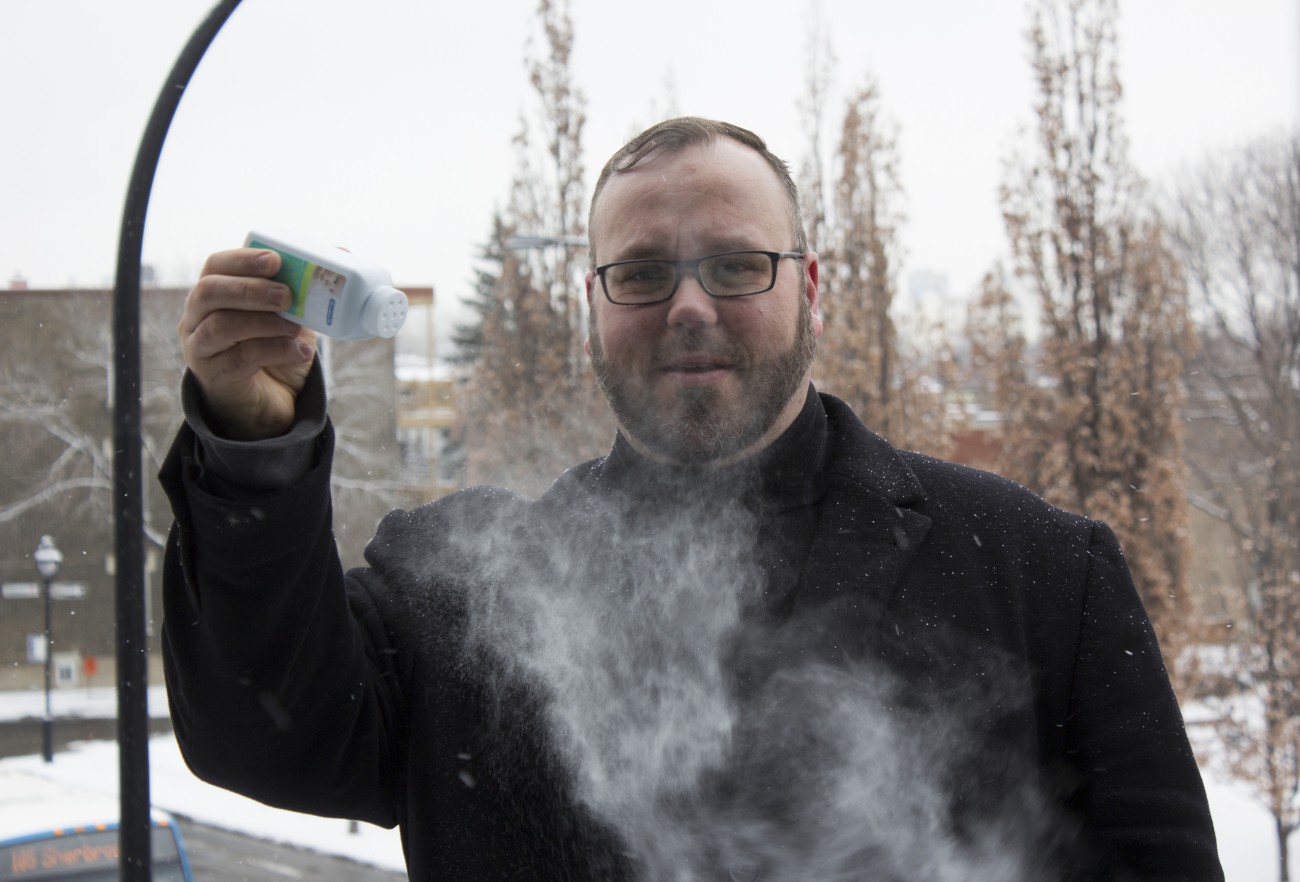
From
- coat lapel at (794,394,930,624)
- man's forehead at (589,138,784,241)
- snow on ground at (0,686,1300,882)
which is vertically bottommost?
snow on ground at (0,686,1300,882)

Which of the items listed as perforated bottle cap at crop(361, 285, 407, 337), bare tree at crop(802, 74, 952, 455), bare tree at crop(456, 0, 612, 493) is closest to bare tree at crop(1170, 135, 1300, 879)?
bare tree at crop(802, 74, 952, 455)

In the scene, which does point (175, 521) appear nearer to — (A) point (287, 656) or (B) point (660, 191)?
(A) point (287, 656)

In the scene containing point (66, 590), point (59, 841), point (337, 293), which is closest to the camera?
point (337, 293)

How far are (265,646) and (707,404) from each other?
2.38 ft

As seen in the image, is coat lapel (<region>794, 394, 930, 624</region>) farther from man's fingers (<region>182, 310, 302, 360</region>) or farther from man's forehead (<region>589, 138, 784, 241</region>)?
man's fingers (<region>182, 310, 302, 360</region>)

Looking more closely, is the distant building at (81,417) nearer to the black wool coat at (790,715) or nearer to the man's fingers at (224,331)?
the black wool coat at (790,715)

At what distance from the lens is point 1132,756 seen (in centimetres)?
146

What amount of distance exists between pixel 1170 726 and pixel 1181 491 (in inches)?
347

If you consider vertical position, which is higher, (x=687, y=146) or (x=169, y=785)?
(x=687, y=146)

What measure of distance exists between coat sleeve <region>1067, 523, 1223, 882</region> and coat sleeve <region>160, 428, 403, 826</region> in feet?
3.33

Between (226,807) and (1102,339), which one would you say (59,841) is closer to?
(226,807)

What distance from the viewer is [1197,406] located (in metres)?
13.1

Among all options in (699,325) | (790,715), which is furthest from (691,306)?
(790,715)

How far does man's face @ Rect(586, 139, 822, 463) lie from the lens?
5.30 feet
